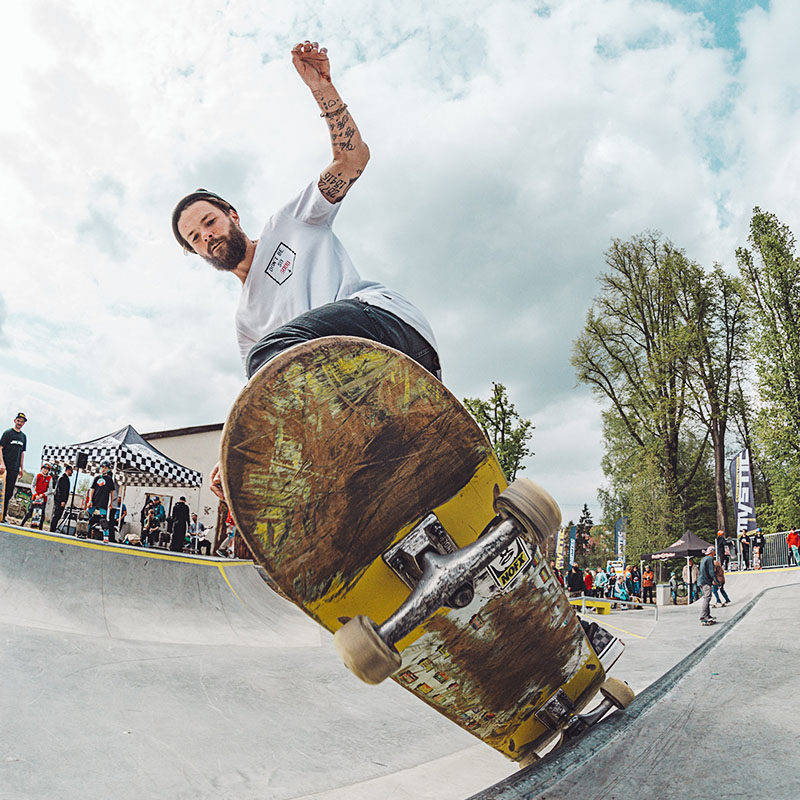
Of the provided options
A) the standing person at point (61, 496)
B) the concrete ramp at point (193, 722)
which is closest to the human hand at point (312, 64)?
the concrete ramp at point (193, 722)

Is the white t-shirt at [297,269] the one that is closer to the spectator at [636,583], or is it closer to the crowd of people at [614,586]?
the crowd of people at [614,586]

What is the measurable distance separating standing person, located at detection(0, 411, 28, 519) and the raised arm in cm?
903

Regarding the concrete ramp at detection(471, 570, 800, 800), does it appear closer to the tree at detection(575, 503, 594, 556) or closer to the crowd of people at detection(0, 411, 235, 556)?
the crowd of people at detection(0, 411, 235, 556)

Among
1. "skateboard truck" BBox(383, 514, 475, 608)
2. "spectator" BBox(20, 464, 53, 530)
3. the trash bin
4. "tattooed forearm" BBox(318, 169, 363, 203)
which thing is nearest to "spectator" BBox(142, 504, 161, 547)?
"spectator" BBox(20, 464, 53, 530)

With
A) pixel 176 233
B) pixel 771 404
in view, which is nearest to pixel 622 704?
pixel 176 233

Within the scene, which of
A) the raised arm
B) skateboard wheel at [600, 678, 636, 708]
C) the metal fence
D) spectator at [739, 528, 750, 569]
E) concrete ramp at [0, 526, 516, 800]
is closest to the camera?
skateboard wheel at [600, 678, 636, 708]

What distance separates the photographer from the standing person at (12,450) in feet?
28.7

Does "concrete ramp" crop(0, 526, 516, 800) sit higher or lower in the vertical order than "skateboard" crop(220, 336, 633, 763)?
lower

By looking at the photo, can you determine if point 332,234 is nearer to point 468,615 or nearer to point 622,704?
point 468,615

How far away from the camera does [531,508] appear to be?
4.85 ft

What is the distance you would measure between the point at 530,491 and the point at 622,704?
1095 millimetres

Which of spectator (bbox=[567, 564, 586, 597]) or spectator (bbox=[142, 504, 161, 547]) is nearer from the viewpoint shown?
spectator (bbox=[142, 504, 161, 547])

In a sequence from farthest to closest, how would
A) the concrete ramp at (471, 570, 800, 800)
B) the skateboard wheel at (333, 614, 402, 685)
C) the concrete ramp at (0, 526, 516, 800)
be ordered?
the concrete ramp at (0, 526, 516, 800), the concrete ramp at (471, 570, 800, 800), the skateboard wheel at (333, 614, 402, 685)

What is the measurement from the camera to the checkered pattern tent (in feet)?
37.7
